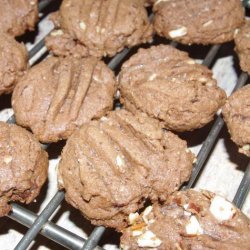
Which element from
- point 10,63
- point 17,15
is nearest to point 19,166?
point 10,63

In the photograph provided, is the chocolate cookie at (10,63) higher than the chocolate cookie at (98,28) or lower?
higher

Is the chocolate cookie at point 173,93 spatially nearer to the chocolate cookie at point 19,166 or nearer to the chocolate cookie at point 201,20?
the chocolate cookie at point 201,20

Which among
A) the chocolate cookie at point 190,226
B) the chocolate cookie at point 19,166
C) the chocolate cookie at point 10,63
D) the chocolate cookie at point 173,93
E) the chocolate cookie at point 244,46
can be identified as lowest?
the chocolate cookie at point 190,226

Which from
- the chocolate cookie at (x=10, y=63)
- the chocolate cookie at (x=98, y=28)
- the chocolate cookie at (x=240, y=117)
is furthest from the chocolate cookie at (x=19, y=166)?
the chocolate cookie at (x=240, y=117)

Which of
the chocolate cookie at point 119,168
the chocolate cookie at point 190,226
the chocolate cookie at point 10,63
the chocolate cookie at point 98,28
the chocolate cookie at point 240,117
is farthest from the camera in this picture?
the chocolate cookie at point 98,28

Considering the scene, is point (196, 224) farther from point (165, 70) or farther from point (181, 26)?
point (181, 26)

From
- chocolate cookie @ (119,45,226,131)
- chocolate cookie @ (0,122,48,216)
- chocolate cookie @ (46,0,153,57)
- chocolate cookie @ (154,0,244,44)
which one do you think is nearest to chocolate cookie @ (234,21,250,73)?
chocolate cookie @ (154,0,244,44)

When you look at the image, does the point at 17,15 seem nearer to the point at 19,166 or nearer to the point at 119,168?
the point at 19,166
